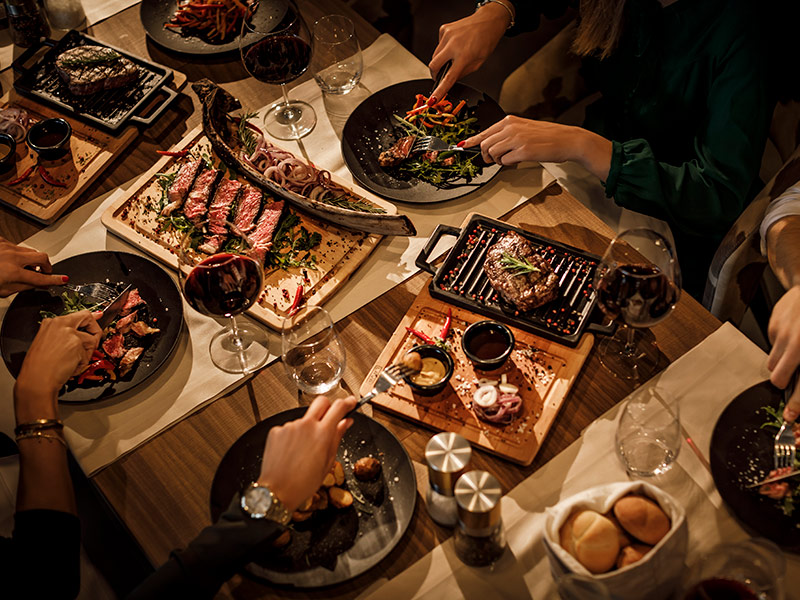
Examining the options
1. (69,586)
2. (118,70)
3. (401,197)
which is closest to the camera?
(69,586)

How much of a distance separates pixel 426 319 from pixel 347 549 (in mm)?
601

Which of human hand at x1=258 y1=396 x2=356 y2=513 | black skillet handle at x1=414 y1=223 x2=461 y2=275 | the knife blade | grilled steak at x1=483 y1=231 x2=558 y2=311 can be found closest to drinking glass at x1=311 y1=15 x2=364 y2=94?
black skillet handle at x1=414 y1=223 x2=461 y2=275

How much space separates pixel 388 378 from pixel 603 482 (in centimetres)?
52

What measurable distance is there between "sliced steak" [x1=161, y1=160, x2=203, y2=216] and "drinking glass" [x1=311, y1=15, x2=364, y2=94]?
54 centimetres

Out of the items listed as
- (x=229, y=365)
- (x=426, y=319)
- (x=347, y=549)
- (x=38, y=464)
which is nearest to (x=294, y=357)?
(x=229, y=365)

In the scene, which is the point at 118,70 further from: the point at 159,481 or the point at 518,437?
the point at 518,437

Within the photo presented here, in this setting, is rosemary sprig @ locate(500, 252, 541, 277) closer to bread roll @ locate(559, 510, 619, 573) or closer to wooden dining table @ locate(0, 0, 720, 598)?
wooden dining table @ locate(0, 0, 720, 598)

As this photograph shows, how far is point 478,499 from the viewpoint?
1264 millimetres

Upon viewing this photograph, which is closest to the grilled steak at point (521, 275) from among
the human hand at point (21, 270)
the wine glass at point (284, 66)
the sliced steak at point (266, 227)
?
the sliced steak at point (266, 227)

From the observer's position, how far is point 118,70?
7.48 ft

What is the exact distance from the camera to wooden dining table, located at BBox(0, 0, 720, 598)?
1.45 m

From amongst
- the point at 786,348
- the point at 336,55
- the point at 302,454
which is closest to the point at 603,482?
the point at 786,348

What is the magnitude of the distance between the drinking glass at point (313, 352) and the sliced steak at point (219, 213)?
0.43m

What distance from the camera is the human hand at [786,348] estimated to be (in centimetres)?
147
